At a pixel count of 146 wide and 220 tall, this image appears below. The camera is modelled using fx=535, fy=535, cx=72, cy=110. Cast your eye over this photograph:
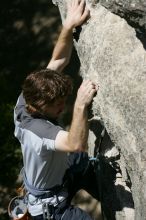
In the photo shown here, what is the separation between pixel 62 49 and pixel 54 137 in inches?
36.1

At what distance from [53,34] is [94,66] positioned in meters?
5.27

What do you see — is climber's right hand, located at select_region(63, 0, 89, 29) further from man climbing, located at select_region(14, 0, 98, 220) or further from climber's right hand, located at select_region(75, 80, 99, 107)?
climber's right hand, located at select_region(75, 80, 99, 107)

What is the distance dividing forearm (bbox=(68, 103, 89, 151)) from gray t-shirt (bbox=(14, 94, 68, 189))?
0.20 metres

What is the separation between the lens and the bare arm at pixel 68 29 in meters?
3.89

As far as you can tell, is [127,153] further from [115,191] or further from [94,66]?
[115,191]

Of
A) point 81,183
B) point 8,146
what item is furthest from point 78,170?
point 8,146

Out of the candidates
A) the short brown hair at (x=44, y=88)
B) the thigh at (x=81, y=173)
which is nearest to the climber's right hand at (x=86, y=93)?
the short brown hair at (x=44, y=88)

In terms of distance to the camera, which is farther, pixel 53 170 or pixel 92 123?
pixel 92 123

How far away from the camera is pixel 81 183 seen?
180 inches

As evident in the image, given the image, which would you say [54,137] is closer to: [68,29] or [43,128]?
[43,128]

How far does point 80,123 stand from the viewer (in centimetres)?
348

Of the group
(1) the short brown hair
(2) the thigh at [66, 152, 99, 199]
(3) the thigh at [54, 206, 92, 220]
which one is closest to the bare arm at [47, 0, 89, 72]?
(1) the short brown hair

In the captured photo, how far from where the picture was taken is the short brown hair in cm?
367

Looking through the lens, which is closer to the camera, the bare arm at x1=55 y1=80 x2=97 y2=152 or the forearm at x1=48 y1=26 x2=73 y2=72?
the bare arm at x1=55 y1=80 x2=97 y2=152
